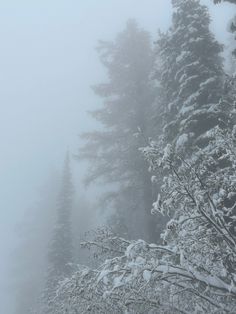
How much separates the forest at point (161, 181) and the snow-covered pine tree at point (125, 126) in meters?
0.06

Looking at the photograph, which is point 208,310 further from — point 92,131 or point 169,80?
point 92,131

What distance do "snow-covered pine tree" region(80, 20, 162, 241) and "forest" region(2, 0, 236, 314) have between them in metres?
0.06

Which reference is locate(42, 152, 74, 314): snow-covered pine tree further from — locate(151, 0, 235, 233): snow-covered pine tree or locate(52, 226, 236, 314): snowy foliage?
locate(52, 226, 236, 314): snowy foliage

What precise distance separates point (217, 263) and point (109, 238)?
196 cm

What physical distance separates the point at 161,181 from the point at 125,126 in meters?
6.39

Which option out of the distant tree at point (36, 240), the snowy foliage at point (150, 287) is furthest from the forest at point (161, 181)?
the distant tree at point (36, 240)

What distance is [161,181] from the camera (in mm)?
17344

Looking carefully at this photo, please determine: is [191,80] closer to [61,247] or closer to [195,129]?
[195,129]

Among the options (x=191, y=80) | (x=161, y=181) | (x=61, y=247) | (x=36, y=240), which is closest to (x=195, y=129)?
(x=191, y=80)

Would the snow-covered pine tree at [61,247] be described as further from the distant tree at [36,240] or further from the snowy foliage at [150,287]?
the snowy foliage at [150,287]

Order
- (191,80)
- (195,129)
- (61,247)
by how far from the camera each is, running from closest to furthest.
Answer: (195,129)
(191,80)
(61,247)

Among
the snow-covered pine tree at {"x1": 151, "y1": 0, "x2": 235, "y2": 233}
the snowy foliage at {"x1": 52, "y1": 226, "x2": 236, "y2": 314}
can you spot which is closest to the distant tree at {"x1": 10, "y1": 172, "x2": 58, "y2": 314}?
the snow-covered pine tree at {"x1": 151, "y1": 0, "x2": 235, "y2": 233}

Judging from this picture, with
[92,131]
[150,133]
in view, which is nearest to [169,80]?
[150,133]

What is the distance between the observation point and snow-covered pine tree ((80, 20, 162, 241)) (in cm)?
2162
